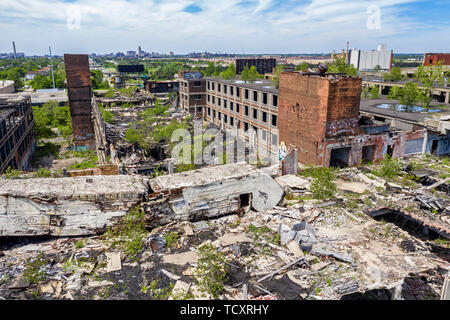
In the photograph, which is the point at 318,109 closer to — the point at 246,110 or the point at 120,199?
the point at 120,199

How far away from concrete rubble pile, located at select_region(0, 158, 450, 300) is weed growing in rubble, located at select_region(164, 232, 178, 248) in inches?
1.7

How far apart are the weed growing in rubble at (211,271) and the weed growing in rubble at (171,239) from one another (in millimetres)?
1171

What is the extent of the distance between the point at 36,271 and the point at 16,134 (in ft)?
83.3

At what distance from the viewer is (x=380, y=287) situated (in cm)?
863

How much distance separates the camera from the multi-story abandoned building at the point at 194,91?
5009 centimetres

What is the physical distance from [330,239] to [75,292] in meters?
8.40

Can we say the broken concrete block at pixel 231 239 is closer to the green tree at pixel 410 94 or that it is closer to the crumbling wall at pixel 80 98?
the green tree at pixel 410 94

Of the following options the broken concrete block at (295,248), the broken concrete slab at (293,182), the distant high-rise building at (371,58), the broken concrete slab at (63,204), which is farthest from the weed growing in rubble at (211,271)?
the distant high-rise building at (371,58)

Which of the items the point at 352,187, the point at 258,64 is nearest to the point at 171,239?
the point at 352,187

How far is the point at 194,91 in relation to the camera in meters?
50.5

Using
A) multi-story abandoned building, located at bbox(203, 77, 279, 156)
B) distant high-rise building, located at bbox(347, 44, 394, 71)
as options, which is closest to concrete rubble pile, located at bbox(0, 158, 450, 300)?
multi-story abandoned building, located at bbox(203, 77, 279, 156)

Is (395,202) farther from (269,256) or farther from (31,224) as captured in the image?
(31,224)

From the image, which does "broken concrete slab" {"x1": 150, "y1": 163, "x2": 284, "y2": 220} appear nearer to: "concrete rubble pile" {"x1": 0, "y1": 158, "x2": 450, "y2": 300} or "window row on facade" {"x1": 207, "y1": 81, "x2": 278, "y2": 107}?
"concrete rubble pile" {"x1": 0, "y1": 158, "x2": 450, "y2": 300}
